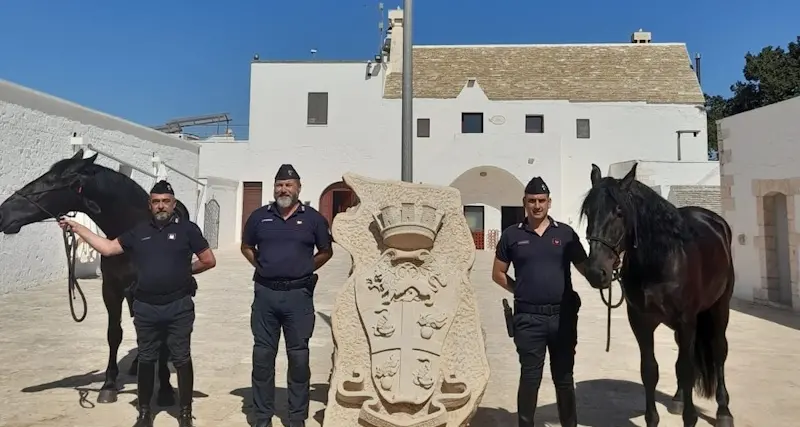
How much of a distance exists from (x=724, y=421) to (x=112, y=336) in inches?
196

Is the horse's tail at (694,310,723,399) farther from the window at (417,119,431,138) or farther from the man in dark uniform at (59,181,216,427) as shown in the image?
the window at (417,119,431,138)

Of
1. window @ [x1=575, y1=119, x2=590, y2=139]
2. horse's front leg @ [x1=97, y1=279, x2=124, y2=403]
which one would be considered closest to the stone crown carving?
horse's front leg @ [x1=97, y1=279, x2=124, y2=403]

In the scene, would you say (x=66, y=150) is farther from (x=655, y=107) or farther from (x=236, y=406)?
(x=655, y=107)

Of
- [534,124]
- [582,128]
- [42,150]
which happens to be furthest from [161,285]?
[582,128]

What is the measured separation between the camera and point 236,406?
4.38 m

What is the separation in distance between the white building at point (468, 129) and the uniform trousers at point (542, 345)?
17.6 m

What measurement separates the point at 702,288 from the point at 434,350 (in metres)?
2.29

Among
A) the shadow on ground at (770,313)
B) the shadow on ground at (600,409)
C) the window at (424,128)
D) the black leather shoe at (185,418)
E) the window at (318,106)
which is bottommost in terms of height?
the shadow on ground at (600,409)

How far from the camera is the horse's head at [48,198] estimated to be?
422 centimetres

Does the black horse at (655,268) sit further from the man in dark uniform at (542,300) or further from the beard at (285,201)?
the beard at (285,201)

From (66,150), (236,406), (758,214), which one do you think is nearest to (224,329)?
(236,406)

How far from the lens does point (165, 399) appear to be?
436 cm

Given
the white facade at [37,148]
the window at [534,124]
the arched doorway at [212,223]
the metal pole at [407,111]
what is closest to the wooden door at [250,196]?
the arched doorway at [212,223]

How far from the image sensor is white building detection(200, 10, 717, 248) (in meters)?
21.1
